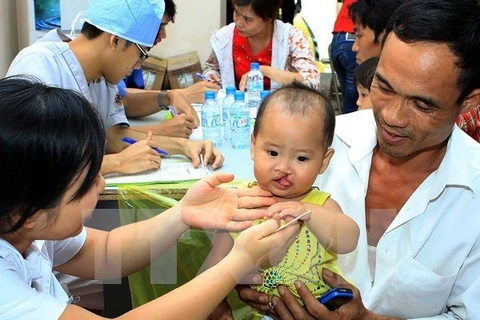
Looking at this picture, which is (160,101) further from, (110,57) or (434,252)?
(434,252)

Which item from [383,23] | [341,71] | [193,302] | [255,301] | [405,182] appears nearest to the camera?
Answer: [193,302]

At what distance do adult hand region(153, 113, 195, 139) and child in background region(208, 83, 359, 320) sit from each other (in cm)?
125

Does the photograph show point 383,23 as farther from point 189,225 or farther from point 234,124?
point 189,225

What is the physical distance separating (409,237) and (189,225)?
0.64 metres

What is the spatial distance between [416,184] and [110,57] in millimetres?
1392

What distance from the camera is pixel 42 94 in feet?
3.74

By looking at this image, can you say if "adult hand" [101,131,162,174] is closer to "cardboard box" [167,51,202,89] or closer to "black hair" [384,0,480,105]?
"black hair" [384,0,480,105]

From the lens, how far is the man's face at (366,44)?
323 centimetres

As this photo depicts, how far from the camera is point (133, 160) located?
2320 mm

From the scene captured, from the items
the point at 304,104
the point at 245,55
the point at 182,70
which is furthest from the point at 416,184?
the point at 182,70

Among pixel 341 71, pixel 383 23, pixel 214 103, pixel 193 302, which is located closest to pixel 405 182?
pixel 193 302

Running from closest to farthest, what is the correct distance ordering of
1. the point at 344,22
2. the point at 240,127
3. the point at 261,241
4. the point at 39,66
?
the point at 261,241 → the point at 39,66 → the point at 240,127 → the point at 344,22

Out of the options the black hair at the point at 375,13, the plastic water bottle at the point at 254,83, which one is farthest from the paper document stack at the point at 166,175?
the black hair at the point at 375,13

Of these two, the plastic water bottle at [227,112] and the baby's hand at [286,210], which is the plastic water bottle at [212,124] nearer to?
the plastic water bottle at [227,112]
